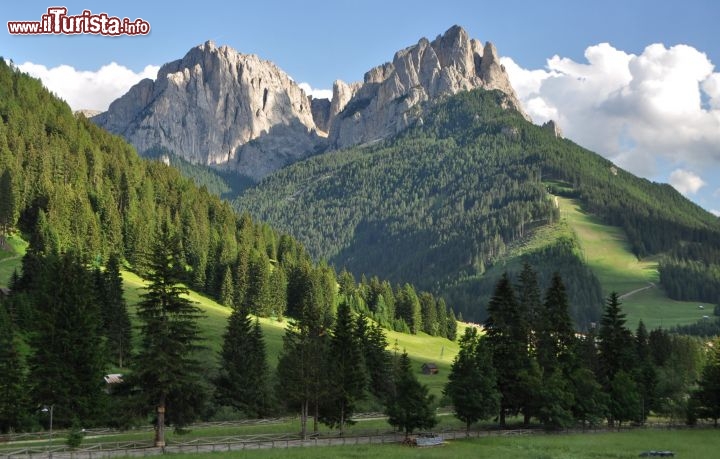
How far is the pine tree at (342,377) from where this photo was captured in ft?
230

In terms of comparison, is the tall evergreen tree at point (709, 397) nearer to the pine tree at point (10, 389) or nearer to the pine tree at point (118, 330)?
the pine tree at point (118, 330)

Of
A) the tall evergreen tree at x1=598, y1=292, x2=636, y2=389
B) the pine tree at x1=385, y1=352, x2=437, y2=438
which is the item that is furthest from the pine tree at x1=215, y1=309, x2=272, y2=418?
the tall evergreen tree at x1=598, y1=292, x2=636, y2=389

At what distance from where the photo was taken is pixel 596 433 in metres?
76.2

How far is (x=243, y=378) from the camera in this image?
8681cm

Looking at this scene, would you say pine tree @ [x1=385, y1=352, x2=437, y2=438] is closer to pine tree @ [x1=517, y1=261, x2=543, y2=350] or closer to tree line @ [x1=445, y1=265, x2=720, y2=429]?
tree line @ [x1=445, y1=265, x2=720, y2=429]

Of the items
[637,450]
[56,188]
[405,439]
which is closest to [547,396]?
[637,450]

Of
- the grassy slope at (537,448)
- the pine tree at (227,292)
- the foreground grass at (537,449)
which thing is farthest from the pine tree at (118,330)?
the pine tree at (227,292)

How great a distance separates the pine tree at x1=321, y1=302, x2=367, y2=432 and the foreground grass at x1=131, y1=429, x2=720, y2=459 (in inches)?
361

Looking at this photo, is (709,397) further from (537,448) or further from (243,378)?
(243,378)

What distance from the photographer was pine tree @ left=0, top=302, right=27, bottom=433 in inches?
2435

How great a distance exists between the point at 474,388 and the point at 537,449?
12180mm

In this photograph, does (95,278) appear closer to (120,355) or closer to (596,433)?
(120,355)

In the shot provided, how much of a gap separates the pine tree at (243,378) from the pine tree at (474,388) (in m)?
24.8

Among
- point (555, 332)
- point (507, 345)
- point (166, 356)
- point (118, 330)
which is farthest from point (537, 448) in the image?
point (118, 330)
